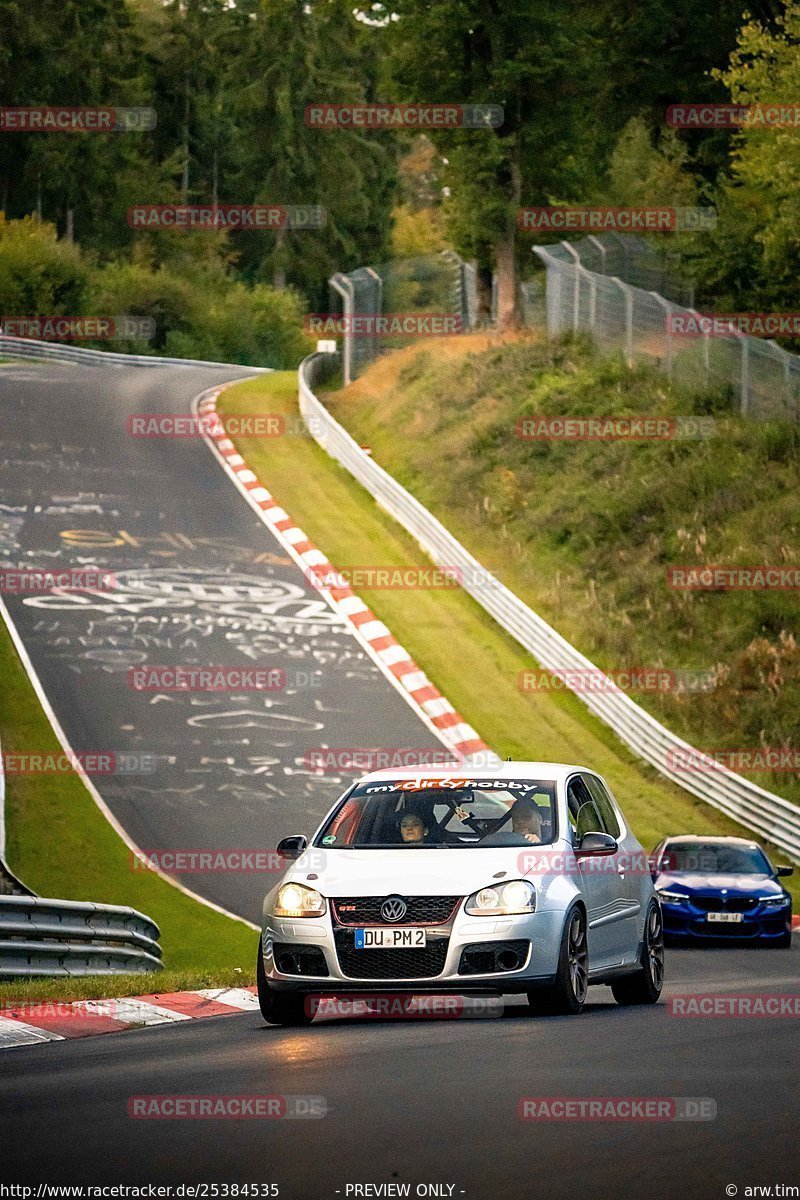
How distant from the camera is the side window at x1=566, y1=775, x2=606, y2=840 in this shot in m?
12.1

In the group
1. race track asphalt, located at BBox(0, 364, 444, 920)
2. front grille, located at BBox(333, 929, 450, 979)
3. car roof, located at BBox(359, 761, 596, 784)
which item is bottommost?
race track asphalt, located at BBox(0, 364, 444, 920)

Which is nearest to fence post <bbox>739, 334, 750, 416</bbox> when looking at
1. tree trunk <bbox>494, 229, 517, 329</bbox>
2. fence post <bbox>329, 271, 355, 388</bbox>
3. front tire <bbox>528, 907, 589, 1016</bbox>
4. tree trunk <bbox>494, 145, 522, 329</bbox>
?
fence post <bbox>329, 271, 355, 388</bbox>

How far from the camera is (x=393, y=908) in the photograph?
1092 centimetres

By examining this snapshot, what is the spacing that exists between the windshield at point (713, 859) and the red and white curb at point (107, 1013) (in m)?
8.80

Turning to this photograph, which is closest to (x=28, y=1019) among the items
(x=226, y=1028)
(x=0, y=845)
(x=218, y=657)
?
(x=226, y=1028)

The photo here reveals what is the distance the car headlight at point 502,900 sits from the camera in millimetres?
10922

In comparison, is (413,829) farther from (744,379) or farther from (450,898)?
(744,379)

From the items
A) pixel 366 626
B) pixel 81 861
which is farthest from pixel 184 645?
pixel 81 861

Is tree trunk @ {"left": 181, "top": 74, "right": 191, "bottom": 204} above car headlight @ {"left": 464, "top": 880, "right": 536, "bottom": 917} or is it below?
below

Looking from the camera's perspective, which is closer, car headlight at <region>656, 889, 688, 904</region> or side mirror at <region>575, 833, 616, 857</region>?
side mirror at <region>575, 833, 616, 857</region>

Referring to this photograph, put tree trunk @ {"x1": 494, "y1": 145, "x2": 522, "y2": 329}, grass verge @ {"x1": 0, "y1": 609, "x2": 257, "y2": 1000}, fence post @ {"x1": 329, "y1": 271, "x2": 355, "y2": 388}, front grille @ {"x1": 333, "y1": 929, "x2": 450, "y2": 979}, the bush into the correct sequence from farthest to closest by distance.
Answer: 1. the bush
2. tree trunk @ {"x1": 494, "y1": 145, "x2": 522, "y2": 329}
3. fence post @ {"x1": 329, "y1": 271, "x2": 355, "y2": 388}
4. grass verge @ {"x1": 0, "y1": 609, "x2": 257, "y2": 1000}
5. front grille @ {"x1": 333, "y1": 929, "x2": 450, "y2": 979}

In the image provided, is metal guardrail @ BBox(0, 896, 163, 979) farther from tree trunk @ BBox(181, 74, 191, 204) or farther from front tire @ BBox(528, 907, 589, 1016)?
tree trunk @ BBox(181, 74, 191, 204)

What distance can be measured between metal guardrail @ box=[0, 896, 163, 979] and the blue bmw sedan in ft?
21.5

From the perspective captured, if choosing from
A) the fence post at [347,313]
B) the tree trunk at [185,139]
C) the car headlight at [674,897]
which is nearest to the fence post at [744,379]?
the fence post at [347,313]
